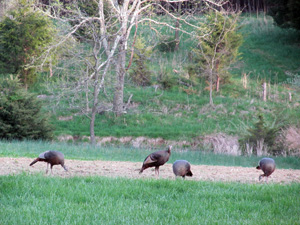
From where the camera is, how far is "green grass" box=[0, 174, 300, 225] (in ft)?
14.3

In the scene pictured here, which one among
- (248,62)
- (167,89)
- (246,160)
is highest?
(248,62)

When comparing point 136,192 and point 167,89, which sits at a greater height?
point 167,89

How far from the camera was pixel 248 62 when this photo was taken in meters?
32.0

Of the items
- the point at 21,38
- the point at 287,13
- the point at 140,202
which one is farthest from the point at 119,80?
the point at 287,13

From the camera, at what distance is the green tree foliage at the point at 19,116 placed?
1565 centimetres

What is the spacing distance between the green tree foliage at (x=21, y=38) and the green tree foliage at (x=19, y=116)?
29.0ft

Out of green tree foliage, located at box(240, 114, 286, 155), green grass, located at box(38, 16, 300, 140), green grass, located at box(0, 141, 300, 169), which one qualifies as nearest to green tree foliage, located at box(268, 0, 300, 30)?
green grass, located at box(38, 16, 300, 140)

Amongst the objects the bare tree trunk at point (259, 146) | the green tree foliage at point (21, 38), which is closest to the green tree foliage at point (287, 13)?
the bare tree trunk at point (259, 146)

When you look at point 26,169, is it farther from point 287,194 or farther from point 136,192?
point 287,194

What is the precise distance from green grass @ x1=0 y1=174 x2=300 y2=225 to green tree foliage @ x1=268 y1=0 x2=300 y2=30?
25706 mm

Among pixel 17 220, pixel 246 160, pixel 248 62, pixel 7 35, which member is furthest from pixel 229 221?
pixel 248 62

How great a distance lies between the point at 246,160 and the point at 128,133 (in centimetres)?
951

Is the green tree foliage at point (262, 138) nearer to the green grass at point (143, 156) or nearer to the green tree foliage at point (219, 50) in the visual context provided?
A: the green grass at point (143, 156)

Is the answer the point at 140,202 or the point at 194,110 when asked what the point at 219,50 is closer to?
the point at 194,110
